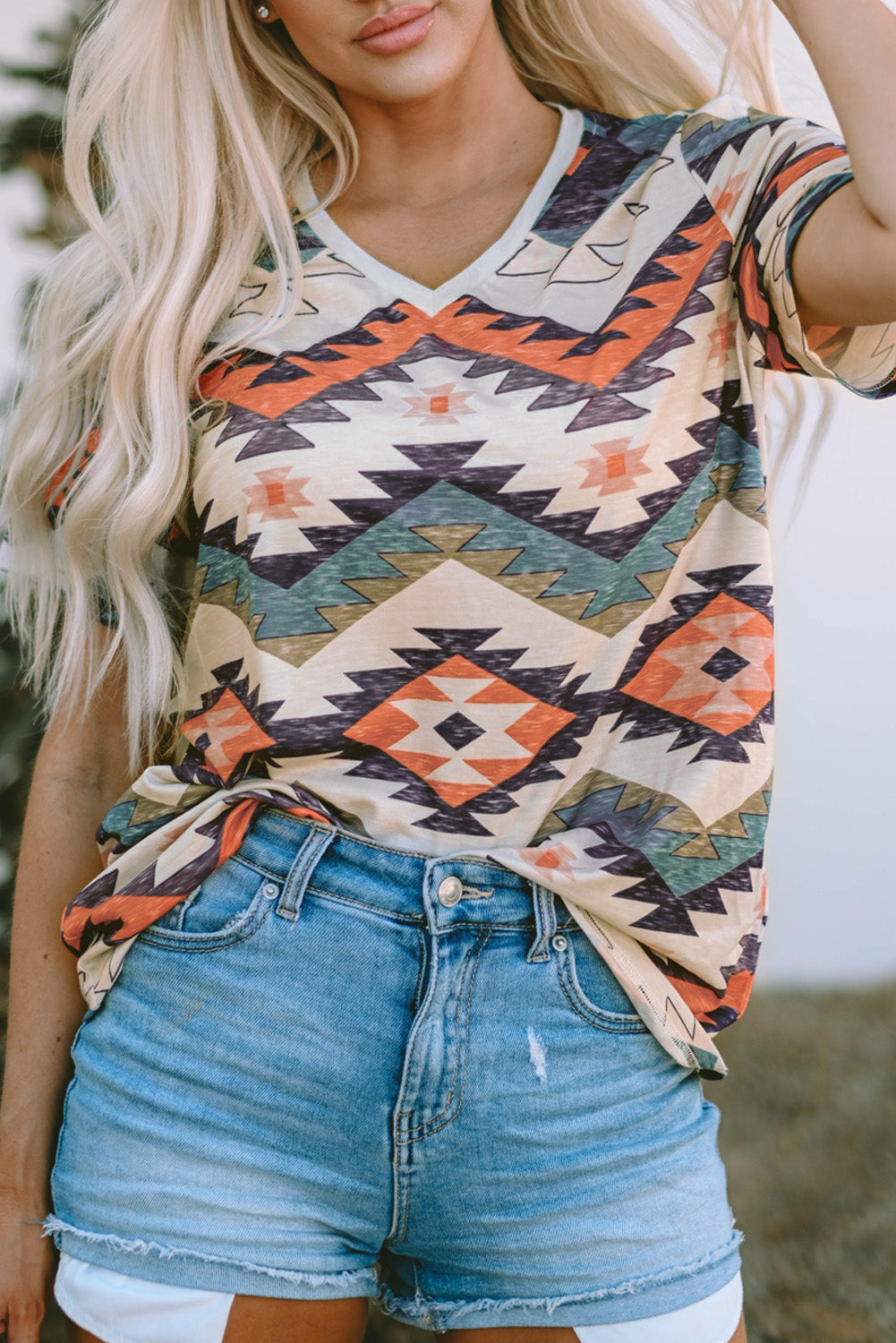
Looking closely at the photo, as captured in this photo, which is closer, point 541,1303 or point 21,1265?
point 541,1303

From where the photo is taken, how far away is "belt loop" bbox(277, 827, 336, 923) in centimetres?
129

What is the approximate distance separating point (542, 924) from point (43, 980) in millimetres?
641

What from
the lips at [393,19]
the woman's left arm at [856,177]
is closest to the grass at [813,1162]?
the woman's left arm at [856,177]

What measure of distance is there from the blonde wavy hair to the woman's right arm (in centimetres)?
5

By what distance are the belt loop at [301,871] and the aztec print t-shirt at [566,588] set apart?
0.15ft

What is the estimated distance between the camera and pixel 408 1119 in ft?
4.00

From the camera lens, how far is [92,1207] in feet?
4.28

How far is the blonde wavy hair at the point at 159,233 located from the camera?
1533 mm

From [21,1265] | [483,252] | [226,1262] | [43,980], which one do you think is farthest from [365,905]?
[483,252]

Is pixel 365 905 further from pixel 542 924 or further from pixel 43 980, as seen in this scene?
pixel 43 980

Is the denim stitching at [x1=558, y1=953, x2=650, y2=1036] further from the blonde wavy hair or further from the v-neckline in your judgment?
the v-neckline

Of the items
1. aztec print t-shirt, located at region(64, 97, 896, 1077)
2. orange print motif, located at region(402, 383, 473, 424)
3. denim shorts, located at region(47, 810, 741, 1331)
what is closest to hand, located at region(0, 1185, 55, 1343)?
denim shorts, located at region(47, 810, 741, 1331)

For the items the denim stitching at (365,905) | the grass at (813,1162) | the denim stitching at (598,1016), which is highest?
the denim stitching at (365,905)

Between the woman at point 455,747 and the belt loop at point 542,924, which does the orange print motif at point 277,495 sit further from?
the belt loop at point 542,924
